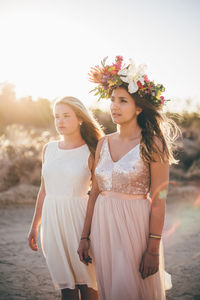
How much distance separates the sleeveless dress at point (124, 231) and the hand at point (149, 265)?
0.06 meters

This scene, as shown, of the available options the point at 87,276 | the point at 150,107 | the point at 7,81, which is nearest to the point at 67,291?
the point at 87,276

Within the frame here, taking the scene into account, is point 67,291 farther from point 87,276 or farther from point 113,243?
point 113,243

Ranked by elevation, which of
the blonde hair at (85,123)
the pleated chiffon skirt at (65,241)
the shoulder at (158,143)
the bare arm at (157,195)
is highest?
the blonde hair at (85,123)

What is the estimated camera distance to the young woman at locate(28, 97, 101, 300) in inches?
104

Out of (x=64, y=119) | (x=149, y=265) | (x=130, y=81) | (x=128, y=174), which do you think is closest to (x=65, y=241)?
(x=149, y=265)

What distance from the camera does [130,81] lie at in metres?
2.26

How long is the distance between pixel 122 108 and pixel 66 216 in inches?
46.1

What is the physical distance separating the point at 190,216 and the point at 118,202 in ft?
17.0

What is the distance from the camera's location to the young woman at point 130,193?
2.08m

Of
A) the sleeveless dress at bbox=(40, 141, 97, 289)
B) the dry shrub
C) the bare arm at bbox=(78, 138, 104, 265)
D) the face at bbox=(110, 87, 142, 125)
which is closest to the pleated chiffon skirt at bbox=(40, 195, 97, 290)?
the sleeveless dress at bbox=(40, 141, 97, 289)

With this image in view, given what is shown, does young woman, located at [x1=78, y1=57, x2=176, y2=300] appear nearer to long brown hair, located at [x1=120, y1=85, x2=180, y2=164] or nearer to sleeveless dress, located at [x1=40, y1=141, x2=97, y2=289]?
long brown hair, located at [x1=120, y1=85, x2=180, y2=164]

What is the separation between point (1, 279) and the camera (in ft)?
12.1

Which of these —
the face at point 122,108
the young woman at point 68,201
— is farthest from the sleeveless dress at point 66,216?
the face at point 122,108

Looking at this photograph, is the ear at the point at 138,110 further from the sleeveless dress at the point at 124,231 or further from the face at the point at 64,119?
the face at the point at 64,119
